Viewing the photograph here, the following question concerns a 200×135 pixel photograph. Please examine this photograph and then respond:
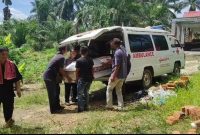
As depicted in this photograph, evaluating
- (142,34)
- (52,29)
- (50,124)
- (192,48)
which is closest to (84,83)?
(50,124)

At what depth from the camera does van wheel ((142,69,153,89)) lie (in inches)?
518

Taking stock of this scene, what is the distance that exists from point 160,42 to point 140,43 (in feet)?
5.16

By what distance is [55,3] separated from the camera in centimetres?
6731

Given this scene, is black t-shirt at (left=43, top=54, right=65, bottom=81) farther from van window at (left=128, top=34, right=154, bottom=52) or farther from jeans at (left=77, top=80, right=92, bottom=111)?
van window at (left=128, top=34, right=154, bottom=52)

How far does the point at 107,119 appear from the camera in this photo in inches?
349

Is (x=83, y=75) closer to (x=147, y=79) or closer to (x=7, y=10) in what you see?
(x=147, y=79)

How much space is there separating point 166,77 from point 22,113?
21.6 feet

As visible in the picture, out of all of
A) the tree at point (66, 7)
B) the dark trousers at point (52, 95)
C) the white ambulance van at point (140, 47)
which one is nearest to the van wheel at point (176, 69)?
the white ambulance van at point (140, 47)

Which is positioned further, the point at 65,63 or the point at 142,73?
the point at 142,73

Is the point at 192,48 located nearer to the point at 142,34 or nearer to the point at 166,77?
the point at 166,77

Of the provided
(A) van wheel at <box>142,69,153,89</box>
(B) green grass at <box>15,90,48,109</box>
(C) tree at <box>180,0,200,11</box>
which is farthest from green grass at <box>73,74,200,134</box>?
(C) tree at <box>180,0,200,11</box>

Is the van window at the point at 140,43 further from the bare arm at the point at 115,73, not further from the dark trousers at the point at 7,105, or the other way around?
the dark trousers at the point at 7,105

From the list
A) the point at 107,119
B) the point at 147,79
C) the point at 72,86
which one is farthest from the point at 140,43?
the point at 107,119

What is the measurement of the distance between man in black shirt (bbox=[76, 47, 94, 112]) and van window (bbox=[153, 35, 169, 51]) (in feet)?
13.7
